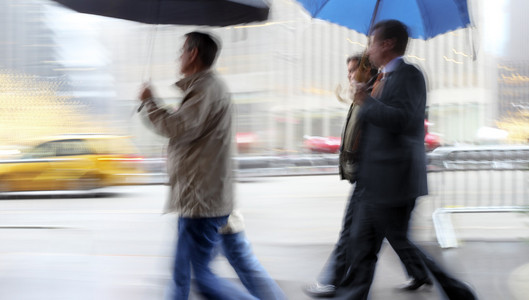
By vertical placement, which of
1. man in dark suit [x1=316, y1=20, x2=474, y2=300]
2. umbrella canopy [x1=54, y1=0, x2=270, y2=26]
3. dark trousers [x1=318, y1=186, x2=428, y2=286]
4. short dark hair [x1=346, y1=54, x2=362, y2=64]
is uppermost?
umbrella canopy [x1=54, y1=0, x2=270, y2=26]

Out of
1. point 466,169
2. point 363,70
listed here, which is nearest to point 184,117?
point 363,70

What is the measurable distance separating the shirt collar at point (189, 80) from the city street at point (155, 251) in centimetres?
125

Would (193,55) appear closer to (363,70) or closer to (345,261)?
(363,70)

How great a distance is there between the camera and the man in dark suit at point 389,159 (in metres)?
2.86

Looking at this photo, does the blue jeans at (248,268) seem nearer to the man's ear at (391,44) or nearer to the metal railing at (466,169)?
the man's ear at (391,44)

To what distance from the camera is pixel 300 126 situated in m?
38.2

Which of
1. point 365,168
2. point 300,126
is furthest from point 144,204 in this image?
point 300,126

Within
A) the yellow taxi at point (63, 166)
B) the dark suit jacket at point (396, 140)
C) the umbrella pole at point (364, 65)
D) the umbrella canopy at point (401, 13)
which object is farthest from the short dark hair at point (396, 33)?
the yellow taxi at point (63, 166)

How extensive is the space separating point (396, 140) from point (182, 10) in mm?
1243

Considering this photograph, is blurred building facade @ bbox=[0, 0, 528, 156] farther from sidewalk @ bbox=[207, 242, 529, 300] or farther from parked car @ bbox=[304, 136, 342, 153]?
sidewalk @ bbox=[207, 242, 529, 300]

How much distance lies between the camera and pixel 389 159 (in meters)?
2.88

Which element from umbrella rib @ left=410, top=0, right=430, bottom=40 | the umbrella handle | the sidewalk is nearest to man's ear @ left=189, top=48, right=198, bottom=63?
the umbrella handle

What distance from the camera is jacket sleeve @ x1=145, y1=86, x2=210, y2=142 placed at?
260 centimetres

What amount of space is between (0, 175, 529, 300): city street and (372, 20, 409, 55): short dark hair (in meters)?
0.91
